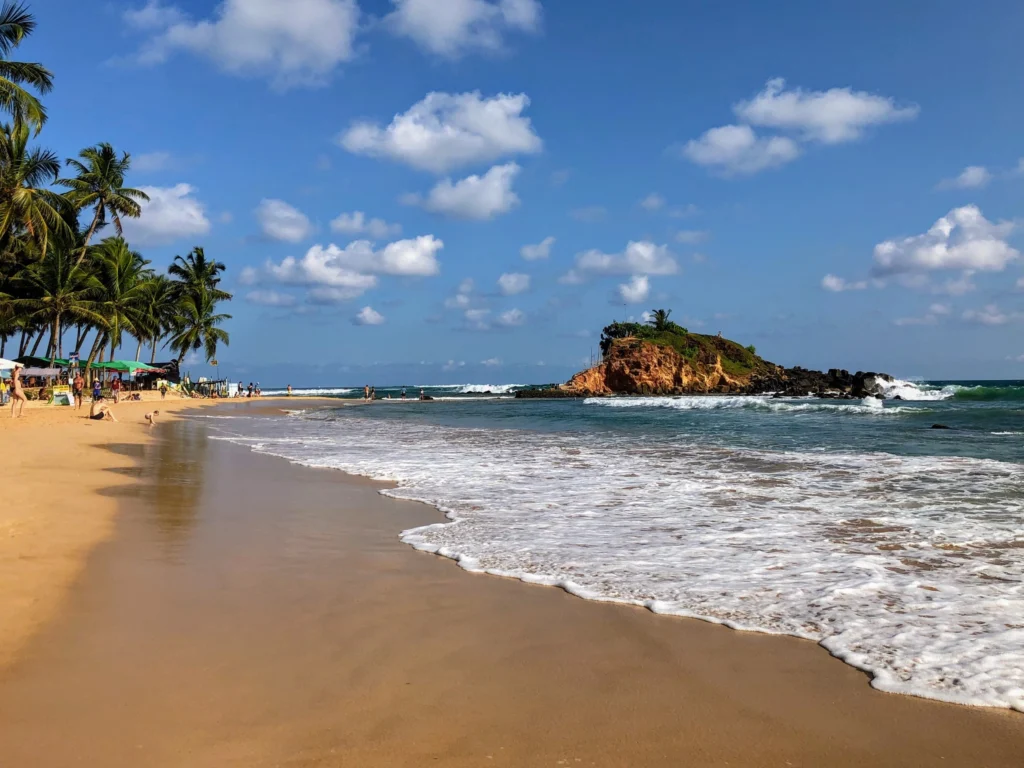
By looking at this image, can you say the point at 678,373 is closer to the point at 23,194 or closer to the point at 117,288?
the point at 117,288

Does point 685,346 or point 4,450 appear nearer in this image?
point 4,450

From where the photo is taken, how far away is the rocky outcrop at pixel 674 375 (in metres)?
67.3

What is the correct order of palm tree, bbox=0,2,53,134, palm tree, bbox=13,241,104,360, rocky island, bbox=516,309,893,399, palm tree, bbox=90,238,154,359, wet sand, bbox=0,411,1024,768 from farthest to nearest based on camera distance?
rocky island, bbox=516,309,893,399
palm tree, bbox=90,238,154,359
palm tree, bbox=13,241,104,360
palm tree, bbox=0,2,53,134
wet sand, bbox=0,411,1024,768

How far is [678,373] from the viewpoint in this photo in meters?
69.2

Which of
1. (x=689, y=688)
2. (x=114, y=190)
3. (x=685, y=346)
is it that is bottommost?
(x=689, y=688)

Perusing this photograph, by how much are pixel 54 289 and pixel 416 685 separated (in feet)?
132

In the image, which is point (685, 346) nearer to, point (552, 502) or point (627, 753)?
point (552, 502)

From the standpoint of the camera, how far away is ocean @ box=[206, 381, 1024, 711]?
154 inches

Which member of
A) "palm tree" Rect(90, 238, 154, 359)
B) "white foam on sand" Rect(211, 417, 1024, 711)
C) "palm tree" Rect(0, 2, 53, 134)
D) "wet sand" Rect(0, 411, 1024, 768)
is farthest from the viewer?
"palm tree" Rect(90, 238, 154, 359)

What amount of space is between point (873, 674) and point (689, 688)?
3.38 feet

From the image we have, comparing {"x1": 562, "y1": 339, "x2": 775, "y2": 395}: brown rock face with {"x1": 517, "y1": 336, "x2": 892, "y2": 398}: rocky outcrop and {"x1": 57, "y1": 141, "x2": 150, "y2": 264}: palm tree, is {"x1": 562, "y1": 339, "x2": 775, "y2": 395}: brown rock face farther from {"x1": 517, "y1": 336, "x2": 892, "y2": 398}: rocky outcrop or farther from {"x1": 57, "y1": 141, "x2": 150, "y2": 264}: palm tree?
{"x1": 57, "y1": 141, "x2": 150, "y2": 264}: palm tree

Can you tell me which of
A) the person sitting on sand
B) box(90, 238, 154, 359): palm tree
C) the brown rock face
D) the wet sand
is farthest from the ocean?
the brown rock face

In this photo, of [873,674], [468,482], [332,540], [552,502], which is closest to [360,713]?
[873,674]

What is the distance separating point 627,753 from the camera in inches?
103
